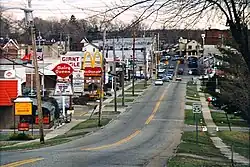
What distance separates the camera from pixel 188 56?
422ft

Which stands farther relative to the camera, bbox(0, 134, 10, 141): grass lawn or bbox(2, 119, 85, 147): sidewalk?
bbox(2, 119, 85, 147): sidewalk

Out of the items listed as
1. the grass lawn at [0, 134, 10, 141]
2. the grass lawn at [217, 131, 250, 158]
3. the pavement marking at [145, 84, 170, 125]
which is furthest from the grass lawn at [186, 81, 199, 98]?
the grass lawn at [0, 134, 10, 141]

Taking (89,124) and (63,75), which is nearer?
(63,75)

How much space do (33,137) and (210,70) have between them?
60473 mm

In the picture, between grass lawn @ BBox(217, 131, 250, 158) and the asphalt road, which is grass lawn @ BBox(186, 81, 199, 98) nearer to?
the asphalt road

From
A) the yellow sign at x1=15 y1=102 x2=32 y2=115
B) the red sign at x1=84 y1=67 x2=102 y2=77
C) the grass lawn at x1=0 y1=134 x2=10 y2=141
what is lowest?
the grass lawn at x1=0 y1=134 x2=10 y2=141

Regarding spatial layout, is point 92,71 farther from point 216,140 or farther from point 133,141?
point 133,141

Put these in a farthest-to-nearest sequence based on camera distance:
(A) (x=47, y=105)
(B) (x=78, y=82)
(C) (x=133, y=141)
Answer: (B) (x=78, y=82)
(A) (x=47, y=105)
(C) (x=133, y=141)

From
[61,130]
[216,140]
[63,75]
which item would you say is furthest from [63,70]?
[216,140]

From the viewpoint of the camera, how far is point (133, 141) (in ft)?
102

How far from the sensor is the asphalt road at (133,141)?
1811cm

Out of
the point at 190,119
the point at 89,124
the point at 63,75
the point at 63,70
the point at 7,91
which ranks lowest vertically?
the point at 190,119

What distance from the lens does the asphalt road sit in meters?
18.1

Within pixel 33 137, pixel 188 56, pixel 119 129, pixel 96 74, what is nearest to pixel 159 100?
pixel 96 74
